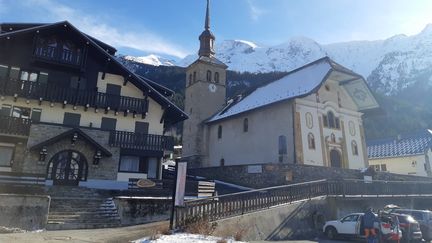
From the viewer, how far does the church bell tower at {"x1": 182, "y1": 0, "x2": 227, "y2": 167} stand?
4522 cm

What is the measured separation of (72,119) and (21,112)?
321 cm

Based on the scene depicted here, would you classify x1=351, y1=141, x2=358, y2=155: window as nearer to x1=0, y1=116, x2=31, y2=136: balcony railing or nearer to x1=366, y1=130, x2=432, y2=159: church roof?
x1=366, y1=130, x2=432, y2=159: church roof

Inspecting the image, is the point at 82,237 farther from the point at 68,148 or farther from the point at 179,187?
the point at 68,148

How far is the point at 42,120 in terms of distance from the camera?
24719mm

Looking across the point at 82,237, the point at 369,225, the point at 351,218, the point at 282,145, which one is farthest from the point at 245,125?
the point at 82,237

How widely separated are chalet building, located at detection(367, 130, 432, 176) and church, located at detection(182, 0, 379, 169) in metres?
11.6

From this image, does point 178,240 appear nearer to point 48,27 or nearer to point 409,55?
point 48,27

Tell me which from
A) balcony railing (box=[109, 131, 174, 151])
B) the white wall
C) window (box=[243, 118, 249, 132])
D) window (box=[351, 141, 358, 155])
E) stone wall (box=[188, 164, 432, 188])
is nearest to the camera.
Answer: balcony railing (box=[109, 131, 174, 151])

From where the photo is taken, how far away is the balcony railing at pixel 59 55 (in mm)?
24922

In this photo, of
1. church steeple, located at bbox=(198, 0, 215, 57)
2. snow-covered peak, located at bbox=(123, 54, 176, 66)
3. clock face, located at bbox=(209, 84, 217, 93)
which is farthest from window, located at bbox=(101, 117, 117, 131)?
snow-covered peak, located at bbox=(123, 54, 176, 66)

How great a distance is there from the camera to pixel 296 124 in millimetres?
31250

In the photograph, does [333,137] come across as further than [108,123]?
Yes

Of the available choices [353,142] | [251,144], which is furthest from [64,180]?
[353,142]

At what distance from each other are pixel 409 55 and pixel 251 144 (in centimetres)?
17565
